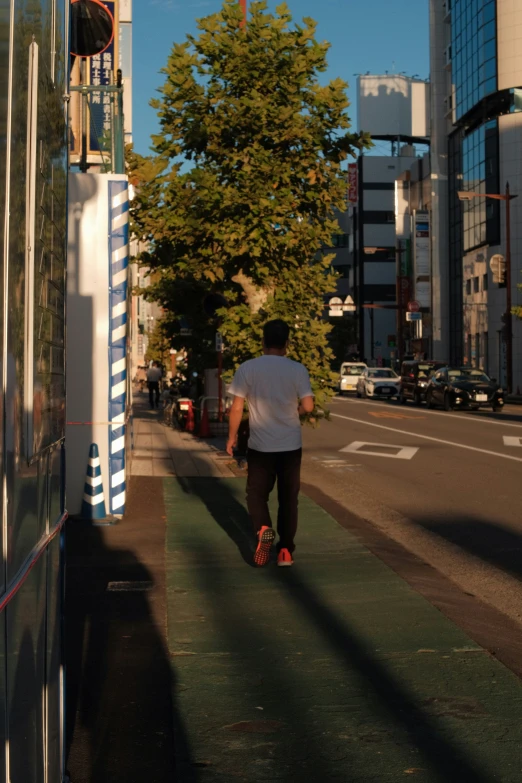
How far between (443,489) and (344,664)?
873 centimetres

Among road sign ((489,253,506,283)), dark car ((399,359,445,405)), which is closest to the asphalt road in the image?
dark car ((399,359,445,405))

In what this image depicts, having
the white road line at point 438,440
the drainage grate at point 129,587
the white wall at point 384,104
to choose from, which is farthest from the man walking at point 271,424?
the white wall at point 384,104

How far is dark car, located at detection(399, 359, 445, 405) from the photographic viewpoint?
4456 centimetres

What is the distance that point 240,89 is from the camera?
671 inches

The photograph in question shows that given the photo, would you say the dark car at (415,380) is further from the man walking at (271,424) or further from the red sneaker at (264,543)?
the red sneaker at (264,543)

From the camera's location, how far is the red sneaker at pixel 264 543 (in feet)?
26.3

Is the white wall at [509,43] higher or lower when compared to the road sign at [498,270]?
higher

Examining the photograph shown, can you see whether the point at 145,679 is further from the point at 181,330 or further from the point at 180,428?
the point at 180,428

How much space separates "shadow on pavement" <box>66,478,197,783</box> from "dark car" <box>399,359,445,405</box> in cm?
3583

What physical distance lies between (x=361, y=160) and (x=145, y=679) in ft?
449

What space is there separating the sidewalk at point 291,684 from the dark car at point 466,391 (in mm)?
30415

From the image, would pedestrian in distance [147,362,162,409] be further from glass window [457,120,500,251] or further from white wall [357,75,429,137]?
white wall [357,75,429,137]

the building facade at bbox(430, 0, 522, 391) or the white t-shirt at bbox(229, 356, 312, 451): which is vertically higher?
the building facade at bbox(430, 0, 522, 391)

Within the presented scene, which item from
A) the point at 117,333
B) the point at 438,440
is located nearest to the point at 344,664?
the point at 117,333
